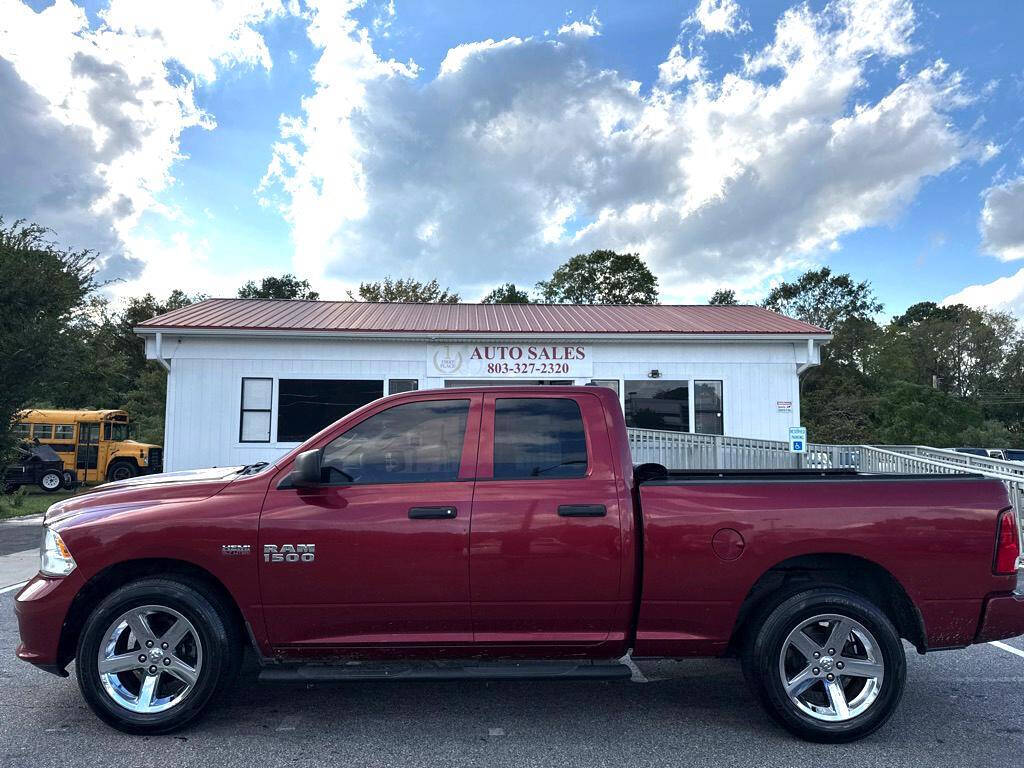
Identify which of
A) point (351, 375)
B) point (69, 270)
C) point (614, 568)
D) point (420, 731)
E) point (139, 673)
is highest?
point (69, 270)

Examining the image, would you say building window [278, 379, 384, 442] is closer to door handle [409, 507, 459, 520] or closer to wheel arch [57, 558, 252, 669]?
wheel arch [57, 558, 252, 669]

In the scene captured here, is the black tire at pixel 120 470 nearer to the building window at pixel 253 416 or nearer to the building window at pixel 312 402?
the building window at pixel 253 416

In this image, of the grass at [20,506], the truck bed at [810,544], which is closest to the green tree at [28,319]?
the grass at [20,506]

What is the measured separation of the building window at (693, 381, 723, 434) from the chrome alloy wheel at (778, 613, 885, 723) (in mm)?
11223

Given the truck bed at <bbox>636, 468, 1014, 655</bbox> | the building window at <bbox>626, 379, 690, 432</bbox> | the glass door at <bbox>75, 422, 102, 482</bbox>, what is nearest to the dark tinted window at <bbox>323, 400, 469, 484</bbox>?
the truck bed at <bbox>636, 468, 1014, 655</bbox>

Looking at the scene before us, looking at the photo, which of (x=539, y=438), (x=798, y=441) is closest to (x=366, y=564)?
(x=539, y=438)

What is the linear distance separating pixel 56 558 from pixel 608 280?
149ft

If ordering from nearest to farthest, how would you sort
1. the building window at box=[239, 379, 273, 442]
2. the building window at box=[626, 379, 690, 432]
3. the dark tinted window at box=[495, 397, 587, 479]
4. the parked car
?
the dark tinted window at box=[495, 397, 587, 479] → the building window at box=[239, 379, 273, 442] → the building window at box=[626, 379, 690, 432] → the parked car

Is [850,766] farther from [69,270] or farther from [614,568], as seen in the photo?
[69,270]

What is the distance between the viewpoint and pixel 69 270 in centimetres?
1447

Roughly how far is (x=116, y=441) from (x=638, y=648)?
2269 centimetres

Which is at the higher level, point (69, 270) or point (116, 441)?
point (69, 270)

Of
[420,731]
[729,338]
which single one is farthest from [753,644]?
[729,338]

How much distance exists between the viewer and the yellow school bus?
848 inches
